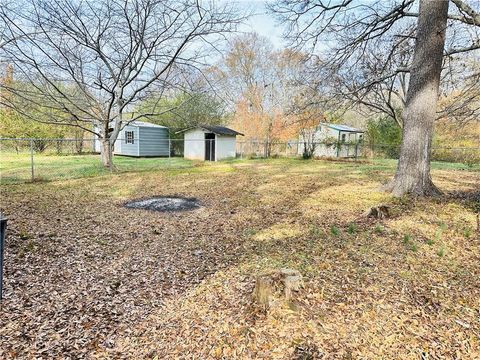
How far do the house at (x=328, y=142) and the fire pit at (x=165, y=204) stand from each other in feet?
44.4

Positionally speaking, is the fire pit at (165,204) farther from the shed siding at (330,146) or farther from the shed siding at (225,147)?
the shed siding at (330,146)

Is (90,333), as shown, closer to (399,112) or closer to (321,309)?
(321,309)

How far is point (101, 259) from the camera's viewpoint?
3.89m

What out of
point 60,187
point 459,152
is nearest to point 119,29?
point 60,187

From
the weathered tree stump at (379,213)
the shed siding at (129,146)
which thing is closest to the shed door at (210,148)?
the shed siding at (129,146)

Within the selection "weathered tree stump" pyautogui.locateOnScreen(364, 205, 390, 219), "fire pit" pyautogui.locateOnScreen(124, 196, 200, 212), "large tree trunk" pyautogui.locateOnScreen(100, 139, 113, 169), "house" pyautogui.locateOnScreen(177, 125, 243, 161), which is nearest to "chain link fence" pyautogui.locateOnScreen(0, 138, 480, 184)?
"house" pyautogui.locateOnScreen(177, 125, 243, 161)

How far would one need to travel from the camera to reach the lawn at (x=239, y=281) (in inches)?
90.4

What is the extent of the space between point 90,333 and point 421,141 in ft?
20.7

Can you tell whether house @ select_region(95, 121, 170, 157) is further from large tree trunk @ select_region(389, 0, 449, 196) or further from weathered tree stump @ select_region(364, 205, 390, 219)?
weathered tree stump @ select_region(364, 205, 390, 219)

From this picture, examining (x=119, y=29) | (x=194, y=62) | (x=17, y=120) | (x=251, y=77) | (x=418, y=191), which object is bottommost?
(x=418, y=191)

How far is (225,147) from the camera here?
1873 cm

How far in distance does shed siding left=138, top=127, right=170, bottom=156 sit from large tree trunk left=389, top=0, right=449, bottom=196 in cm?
1651

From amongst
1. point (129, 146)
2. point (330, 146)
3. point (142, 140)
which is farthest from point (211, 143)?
point (330, 146)

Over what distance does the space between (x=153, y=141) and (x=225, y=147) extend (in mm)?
5136
